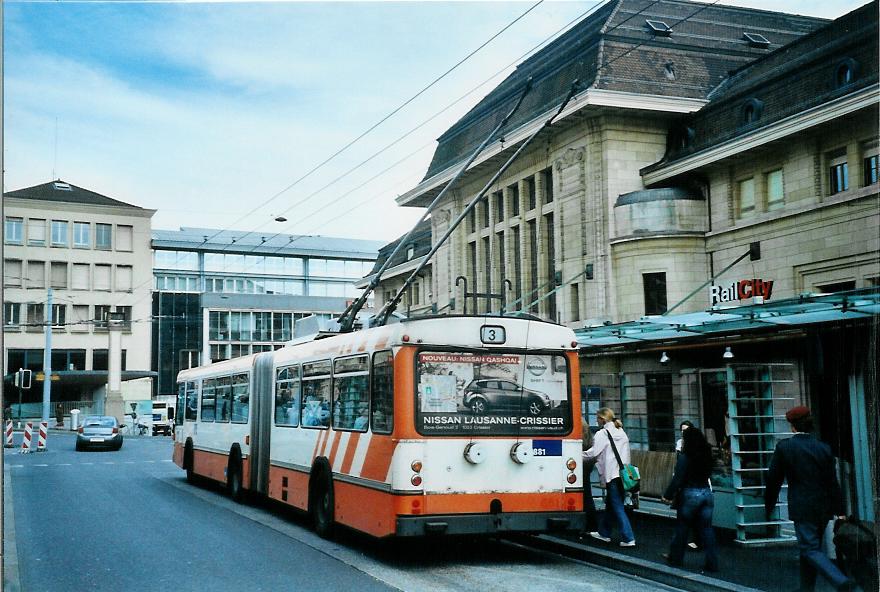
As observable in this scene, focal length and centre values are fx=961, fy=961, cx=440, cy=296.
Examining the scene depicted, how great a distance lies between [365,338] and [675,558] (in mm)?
4633

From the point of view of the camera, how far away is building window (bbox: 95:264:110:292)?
4694 centimetres

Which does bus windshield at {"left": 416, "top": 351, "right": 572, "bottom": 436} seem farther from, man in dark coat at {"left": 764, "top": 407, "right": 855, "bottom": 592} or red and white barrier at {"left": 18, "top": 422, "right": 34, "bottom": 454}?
red and white barrier at {"left": 18, "top": 422, "right": 34, "bottom": 454}

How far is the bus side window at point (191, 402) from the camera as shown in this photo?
2286 centimetres

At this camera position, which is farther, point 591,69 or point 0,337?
point 591,69

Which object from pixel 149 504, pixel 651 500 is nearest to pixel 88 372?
pixel 149 504

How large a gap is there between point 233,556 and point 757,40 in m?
30.1

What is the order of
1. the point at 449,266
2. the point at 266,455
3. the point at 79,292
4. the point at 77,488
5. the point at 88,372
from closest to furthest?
the point at 266,455
the point at 77,488
the point at 449,266
the point at 79,292
the point at 88,372

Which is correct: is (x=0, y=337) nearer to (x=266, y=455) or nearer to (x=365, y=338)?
(x=365, y=338)

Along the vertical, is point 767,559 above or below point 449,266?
below

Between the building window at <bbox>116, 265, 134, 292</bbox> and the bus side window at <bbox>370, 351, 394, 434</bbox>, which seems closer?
the bus side window at <bbox>370, 351, 394, 434</bbox>

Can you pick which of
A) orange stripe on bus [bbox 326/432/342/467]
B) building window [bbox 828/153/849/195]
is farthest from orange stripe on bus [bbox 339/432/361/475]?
building window [bbox 828/153/849/195]

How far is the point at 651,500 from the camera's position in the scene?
16.0 meters

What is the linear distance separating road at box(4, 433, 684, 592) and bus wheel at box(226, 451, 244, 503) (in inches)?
8.0

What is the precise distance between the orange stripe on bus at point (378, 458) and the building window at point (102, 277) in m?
36.1
